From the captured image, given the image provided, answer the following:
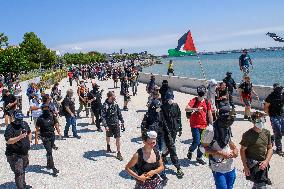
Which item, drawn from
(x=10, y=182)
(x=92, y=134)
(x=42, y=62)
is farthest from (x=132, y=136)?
(x=42, y=62)

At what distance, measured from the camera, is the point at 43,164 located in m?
10.6

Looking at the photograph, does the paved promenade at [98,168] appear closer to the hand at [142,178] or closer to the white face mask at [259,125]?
the white face mask at [259,125]

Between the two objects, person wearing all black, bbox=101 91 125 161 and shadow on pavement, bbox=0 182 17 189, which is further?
person wearing all black, bbox=101 91 125 161

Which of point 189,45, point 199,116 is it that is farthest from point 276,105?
point 189,45

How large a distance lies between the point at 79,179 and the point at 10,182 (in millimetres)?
1596

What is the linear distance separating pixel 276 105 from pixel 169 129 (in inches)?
122

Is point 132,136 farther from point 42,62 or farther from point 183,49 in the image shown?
point 42,62

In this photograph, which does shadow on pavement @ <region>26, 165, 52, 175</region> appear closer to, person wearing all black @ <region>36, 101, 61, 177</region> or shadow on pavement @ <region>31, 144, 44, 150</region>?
person wearing all black @ <region>36, 101, 61, 177</region>

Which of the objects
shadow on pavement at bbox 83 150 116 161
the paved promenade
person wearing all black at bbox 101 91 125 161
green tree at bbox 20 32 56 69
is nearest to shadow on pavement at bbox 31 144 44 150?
the paved promenade

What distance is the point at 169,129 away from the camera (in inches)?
372

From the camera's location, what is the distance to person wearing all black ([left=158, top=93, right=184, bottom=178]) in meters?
9.15

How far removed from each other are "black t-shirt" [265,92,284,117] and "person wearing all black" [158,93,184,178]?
2648mm

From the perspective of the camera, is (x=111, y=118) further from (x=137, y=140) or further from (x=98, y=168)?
(x=137, y=140)

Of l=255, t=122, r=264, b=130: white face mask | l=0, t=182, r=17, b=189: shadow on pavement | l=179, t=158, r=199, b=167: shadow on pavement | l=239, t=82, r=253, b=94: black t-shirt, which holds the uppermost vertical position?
l=255, t=122, r=264, b=130: white face mask
